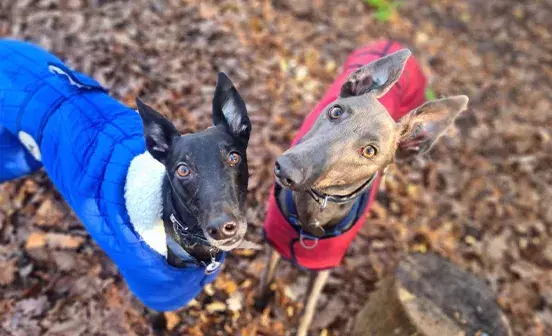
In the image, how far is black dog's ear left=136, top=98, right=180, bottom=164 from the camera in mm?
2654

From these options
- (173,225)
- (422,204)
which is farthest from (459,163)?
(173,225)

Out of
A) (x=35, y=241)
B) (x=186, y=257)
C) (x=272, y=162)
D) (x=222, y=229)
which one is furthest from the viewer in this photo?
(x=272, y=162)

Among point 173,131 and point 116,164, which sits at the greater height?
point 173,131

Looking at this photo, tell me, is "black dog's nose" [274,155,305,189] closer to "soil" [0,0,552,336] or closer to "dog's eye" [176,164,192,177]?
"dog's eye" [176,164,192,177]

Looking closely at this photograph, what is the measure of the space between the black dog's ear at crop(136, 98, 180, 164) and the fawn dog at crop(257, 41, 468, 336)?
27.4 inches

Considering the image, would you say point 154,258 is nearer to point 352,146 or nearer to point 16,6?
point 352,146

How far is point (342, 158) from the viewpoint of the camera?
2.85 metres

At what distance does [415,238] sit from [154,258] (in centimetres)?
323

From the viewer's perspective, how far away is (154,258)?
9.52ft

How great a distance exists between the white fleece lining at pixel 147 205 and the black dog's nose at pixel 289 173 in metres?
0.83

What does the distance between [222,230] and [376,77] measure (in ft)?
5.38

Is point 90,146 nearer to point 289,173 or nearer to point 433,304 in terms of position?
point 289,173

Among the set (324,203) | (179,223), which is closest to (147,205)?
(179,223)

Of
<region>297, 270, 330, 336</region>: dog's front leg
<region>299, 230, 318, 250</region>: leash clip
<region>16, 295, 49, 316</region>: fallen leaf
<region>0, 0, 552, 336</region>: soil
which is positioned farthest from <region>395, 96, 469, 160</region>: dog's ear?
<region>16, 295, 49, 316</region>: fallen leaf
